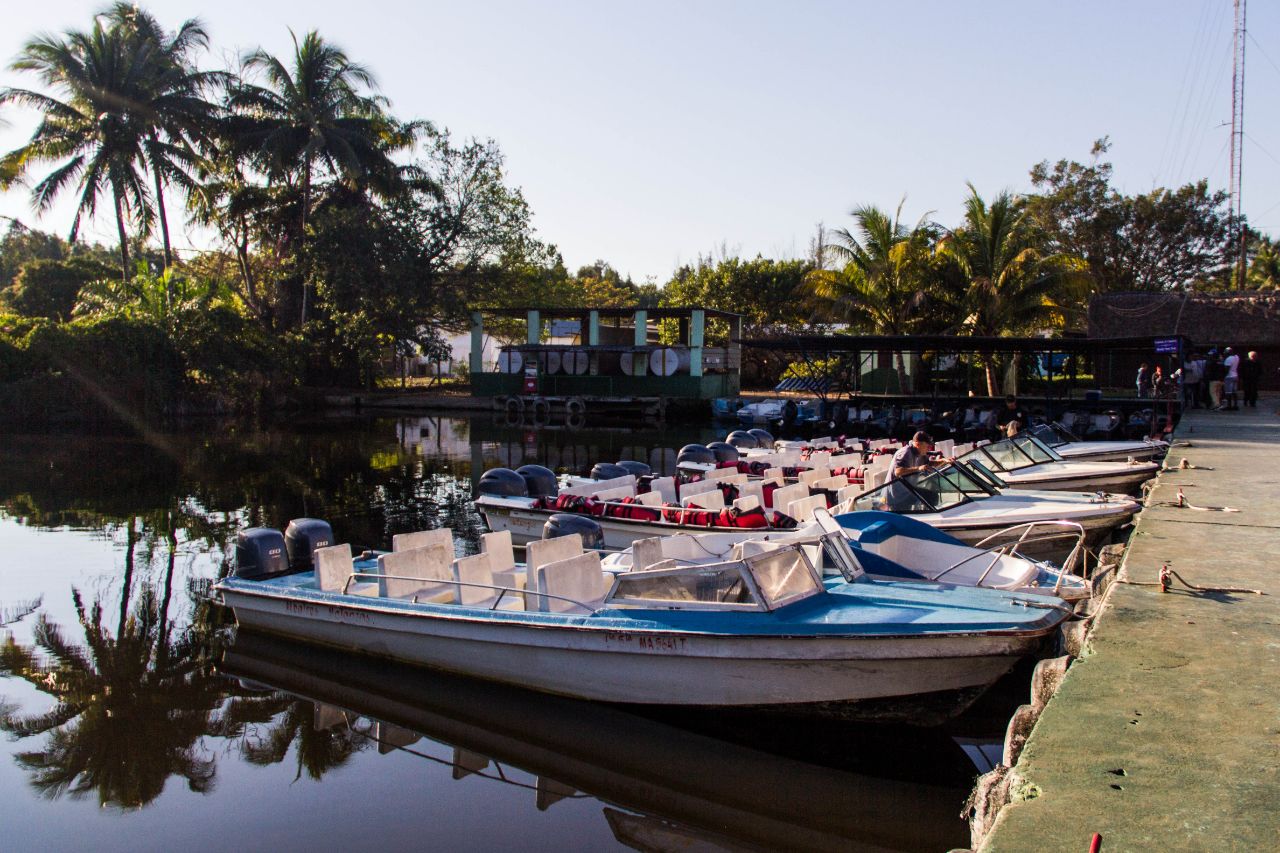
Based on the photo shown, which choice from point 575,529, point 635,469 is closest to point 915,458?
point 575,529

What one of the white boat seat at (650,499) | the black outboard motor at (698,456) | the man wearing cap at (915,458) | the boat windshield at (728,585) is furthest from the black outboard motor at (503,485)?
the boat windshield at (728,585)

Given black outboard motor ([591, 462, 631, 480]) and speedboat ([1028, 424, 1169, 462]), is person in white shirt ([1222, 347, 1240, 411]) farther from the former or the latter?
black outboard motor ([591, 462, 631, 480])

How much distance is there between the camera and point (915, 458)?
1343 cm

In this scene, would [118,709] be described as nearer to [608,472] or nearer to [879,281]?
[608,472]

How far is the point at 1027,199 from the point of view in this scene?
5028cm

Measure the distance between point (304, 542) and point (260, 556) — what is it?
0.57 m

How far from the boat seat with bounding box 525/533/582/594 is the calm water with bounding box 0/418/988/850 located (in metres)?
1.09

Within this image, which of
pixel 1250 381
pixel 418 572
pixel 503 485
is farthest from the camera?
pixel 1250 381

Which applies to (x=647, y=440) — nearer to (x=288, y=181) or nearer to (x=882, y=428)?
(x=882, y=428)

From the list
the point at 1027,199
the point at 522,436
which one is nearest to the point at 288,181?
the point at 522,436

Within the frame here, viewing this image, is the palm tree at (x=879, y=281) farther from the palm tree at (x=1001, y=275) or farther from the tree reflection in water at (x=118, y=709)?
the tree reflection in water at (x=118, y=709)

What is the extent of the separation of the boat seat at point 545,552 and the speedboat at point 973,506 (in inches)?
168

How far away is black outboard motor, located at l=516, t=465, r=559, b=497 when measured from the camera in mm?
16266

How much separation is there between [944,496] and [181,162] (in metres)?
43.0
